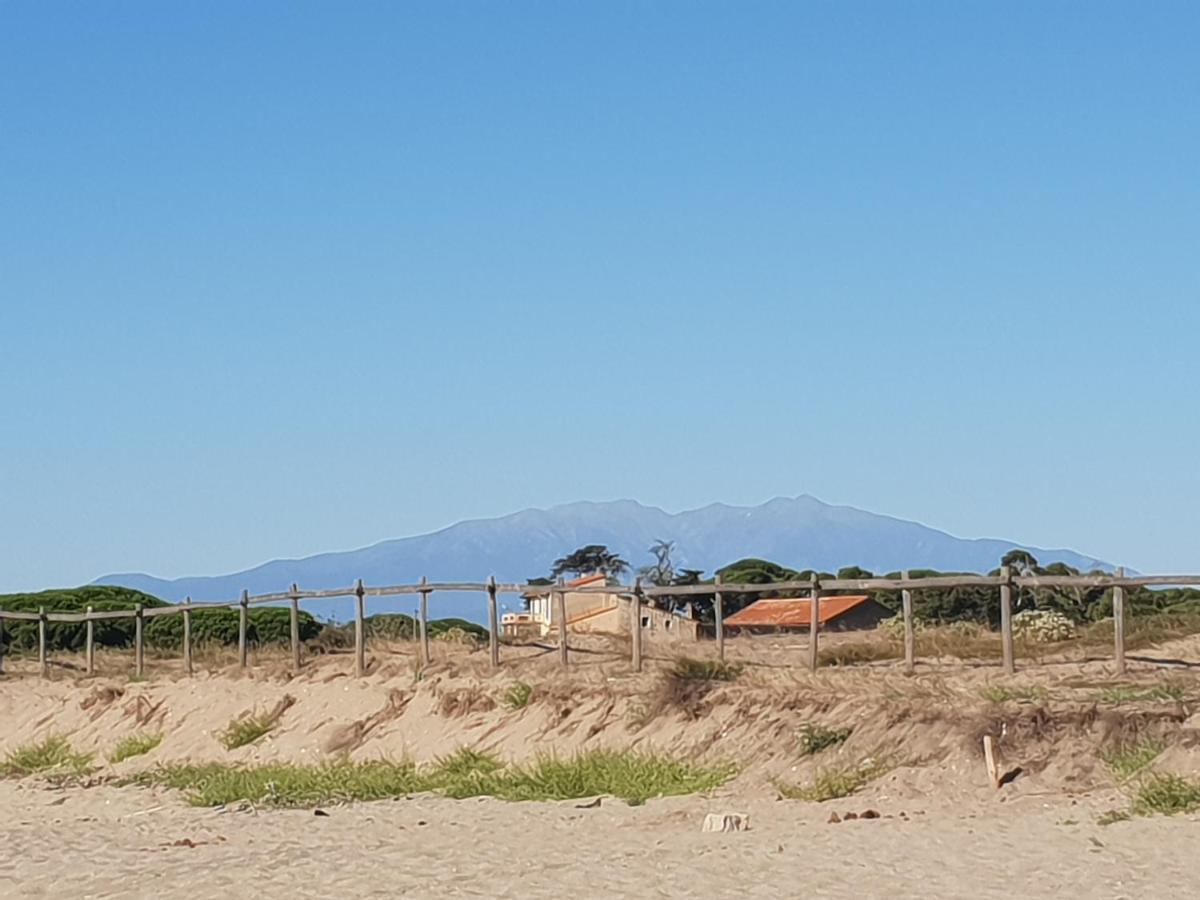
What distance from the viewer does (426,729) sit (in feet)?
79.8

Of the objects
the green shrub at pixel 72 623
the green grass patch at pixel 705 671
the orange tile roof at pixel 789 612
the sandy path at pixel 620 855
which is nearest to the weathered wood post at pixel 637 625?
the green grass patch at pixel 705 671

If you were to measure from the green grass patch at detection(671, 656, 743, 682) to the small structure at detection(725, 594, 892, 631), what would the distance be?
12.2 m

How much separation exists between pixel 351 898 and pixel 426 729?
34.5ft

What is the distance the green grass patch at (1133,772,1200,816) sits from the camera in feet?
50.2

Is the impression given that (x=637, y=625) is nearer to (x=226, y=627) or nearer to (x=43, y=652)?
(x=43, y=652)

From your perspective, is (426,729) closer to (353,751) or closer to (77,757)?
(353,751)

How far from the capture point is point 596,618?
37.0 metres

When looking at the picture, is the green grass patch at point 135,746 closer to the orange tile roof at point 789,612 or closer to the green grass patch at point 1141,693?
the orange tile roof at point 789,612

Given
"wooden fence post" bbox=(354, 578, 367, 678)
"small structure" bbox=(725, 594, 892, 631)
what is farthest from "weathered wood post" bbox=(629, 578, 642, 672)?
"small structure" bbox=(725, 594, 892, 631)

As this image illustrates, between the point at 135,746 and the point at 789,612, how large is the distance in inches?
570

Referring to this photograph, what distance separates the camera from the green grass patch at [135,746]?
28.0 meters

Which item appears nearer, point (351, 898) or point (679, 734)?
point (351, 898)

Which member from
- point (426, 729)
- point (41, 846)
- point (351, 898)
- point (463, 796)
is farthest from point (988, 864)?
point (426, 729)

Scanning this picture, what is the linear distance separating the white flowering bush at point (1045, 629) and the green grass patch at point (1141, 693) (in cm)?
730
